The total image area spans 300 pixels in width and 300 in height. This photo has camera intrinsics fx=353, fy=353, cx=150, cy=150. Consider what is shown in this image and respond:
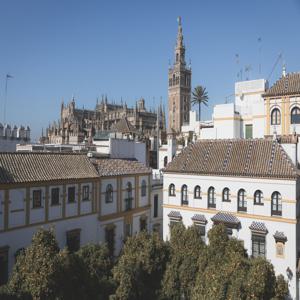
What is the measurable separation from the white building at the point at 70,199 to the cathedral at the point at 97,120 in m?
64.1

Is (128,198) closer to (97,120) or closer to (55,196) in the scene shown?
(55,196)

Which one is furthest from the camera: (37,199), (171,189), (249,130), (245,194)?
(249,130)

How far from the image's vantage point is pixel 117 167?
110ft

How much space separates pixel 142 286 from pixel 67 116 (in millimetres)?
103319

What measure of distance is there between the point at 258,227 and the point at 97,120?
297 ft

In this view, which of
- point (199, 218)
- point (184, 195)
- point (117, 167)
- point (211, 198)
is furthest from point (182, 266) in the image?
point (117, 167)

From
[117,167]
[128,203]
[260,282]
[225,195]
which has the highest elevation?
[117,167]

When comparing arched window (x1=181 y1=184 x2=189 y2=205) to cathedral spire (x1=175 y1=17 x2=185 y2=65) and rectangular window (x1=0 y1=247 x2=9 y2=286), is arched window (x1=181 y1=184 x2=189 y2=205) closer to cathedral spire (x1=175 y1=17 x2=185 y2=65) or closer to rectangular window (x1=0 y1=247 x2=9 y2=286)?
rectangular window (x1=0 y1=247 x2=9 y2=286)

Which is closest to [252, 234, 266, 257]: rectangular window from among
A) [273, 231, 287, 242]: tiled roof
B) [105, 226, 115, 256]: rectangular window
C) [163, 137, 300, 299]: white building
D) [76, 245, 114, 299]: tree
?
[163, 137, 300, 299]: white building

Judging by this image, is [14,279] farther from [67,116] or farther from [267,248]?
[67,116]

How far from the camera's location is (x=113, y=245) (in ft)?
105

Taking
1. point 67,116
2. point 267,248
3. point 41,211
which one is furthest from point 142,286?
point 67,116

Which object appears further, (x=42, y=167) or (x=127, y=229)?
(x=127, y=229)

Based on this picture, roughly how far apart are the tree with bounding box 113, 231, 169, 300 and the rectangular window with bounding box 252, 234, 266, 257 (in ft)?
32.0
